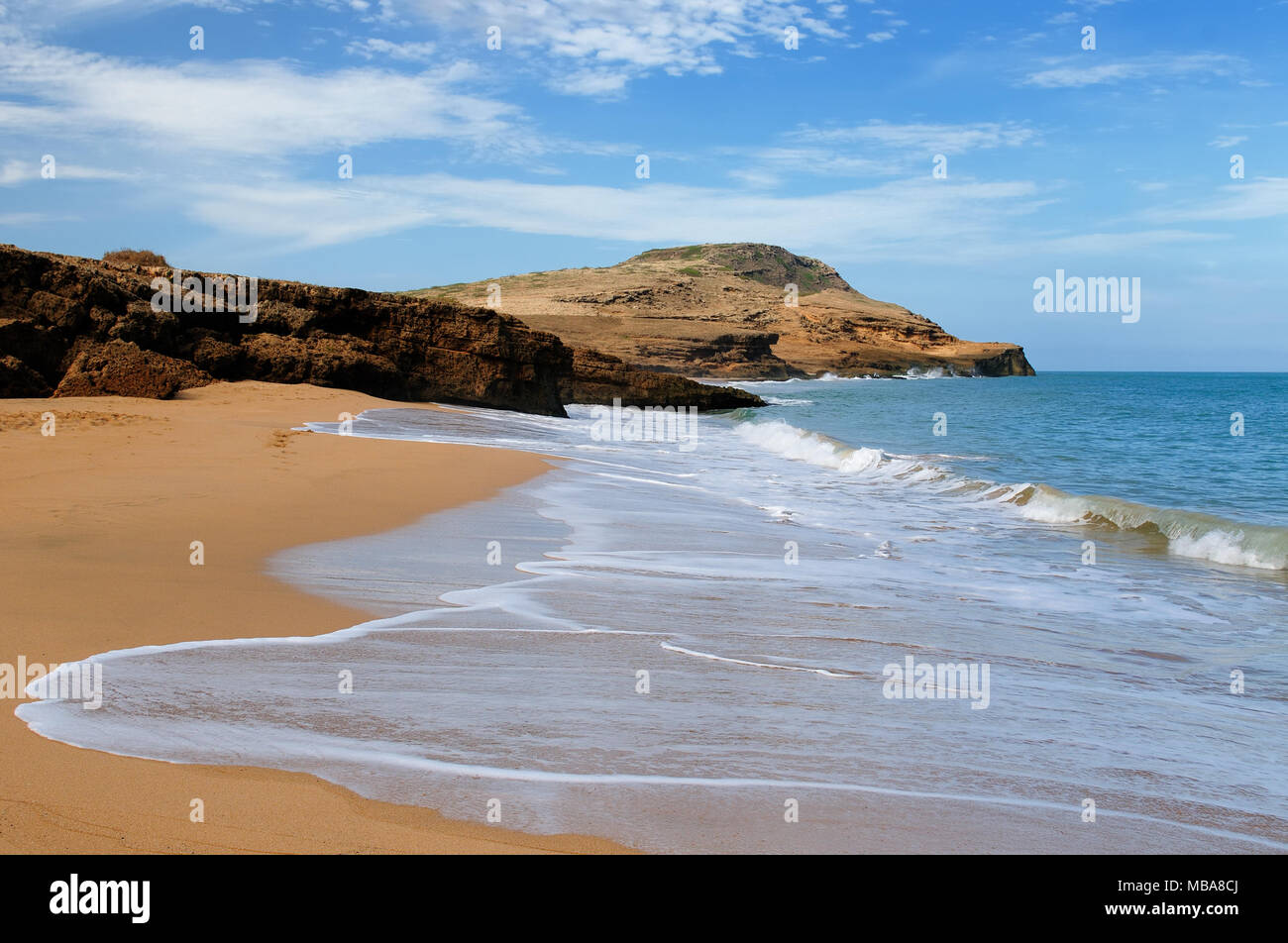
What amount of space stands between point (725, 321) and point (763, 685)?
82.4m

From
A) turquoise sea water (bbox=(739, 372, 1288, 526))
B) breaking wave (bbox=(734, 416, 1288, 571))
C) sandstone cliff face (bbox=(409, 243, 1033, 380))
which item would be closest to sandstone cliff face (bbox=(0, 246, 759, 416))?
turquoise sea water (bbox=(739, 372, 1288, 526))

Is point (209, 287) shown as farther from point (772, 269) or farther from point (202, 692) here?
point (772, 269)

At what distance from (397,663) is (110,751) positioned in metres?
1.29

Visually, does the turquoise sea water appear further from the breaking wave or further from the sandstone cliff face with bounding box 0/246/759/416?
the sandstone cliff face with bounding box 0/246/759/416

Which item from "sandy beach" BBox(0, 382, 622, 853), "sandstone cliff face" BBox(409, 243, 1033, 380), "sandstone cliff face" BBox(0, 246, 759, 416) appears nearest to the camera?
"sandy beach" BBox(0, 382, 622, 853)

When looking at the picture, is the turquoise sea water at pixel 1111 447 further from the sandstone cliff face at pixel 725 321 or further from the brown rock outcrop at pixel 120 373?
the sandstone cliff face at pixel 725 321

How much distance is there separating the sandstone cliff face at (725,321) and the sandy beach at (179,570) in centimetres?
4943

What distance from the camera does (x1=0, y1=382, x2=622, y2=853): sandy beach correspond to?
7.55ft

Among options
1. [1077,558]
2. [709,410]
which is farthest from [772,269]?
[1077,558]

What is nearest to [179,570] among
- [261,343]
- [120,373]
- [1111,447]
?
[120,373]

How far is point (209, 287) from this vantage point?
18.0 meters

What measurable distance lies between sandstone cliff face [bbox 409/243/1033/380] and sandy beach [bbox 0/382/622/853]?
1946 inches

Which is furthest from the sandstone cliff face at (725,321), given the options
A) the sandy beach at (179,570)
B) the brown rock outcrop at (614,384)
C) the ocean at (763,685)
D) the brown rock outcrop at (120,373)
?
the ocean at (763,685)

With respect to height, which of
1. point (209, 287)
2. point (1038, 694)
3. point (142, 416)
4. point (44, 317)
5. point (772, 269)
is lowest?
point (1038, 694)
